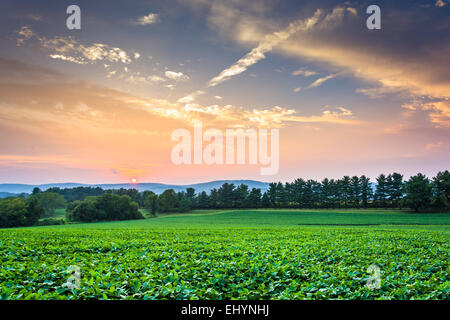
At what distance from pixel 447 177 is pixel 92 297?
93.4m

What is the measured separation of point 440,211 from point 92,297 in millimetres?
85208

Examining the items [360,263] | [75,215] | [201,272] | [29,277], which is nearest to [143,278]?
[201,272]

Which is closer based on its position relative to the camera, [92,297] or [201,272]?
[92,297]

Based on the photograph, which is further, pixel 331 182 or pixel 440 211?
pixel 331 182

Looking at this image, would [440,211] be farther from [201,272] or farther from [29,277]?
[29,277]

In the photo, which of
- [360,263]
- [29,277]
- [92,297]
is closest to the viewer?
[92,297]

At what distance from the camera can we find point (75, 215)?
6869 centimetres

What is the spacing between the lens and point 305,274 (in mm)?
7898
